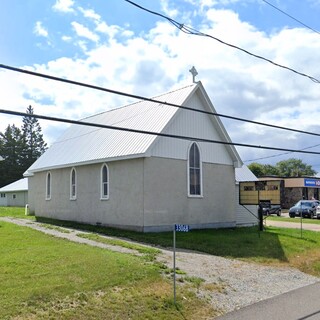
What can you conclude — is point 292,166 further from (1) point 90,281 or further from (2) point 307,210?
(1) point 90,281

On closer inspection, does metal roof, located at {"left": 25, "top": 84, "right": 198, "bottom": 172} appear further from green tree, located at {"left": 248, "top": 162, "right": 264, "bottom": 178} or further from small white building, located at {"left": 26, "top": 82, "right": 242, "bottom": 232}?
green tree, located at {"left": 248, "top": 162, "right": 264, "bottom": 178}

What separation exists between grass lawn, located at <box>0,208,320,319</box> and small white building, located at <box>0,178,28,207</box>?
127ft

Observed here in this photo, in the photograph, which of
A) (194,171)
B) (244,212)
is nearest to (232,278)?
(194,171)

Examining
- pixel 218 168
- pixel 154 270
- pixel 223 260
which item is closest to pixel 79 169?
pixel 218 168

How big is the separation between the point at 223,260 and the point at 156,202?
6.33 meters

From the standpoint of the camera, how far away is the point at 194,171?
21016 mm

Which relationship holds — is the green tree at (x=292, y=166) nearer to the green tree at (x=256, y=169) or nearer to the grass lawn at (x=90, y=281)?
the green tree at (x=256, y=169)

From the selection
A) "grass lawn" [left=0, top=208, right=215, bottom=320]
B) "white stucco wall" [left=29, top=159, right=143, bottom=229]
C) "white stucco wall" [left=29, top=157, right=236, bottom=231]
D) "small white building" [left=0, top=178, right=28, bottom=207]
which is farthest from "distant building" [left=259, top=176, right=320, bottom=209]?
"grass lawn" [left=0, top=208, right=215, bottom=320]

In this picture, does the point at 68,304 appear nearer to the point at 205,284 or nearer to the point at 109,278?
the point at 109,278

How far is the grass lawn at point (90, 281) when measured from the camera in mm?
7309

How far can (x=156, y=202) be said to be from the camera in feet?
61.7

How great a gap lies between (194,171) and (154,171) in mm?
2937

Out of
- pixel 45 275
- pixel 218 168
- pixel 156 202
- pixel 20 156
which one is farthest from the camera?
pixel 20 156

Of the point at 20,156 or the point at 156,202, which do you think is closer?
the point at 156,202
